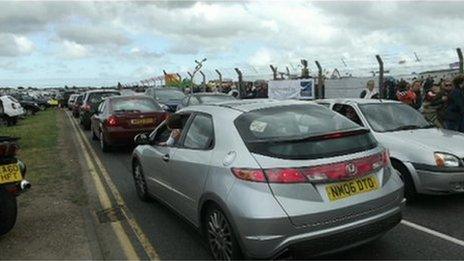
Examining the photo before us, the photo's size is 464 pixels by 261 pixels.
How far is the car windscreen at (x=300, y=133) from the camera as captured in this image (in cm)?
459

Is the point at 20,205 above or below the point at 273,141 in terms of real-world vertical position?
below

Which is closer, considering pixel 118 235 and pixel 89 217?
pixel 118 235

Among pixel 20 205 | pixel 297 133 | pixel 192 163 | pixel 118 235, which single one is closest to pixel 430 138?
pixel 297 133

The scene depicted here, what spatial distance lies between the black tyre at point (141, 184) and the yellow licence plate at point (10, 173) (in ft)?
6.12

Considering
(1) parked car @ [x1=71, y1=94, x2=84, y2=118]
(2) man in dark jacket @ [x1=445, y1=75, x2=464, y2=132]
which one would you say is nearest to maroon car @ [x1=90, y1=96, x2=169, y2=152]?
(2) man in dark jacket @ [x1=445, y1=75, x2=464, y2=132]

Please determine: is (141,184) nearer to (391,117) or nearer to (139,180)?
(139,180)

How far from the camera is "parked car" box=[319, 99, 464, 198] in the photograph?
6641 millimetres

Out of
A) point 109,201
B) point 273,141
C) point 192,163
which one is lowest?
point 109,201

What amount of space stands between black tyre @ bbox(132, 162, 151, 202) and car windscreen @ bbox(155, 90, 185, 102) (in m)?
13.6

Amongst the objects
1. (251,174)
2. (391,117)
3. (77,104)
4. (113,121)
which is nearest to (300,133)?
(251,174)

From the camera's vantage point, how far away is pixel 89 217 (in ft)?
23.4

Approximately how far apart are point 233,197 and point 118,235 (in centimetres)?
231

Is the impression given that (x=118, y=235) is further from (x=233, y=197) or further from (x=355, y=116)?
(x=355, y=116)

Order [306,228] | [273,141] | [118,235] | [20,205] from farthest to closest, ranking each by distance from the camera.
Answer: [20,205], [118,235], [273,141], [306,228]
